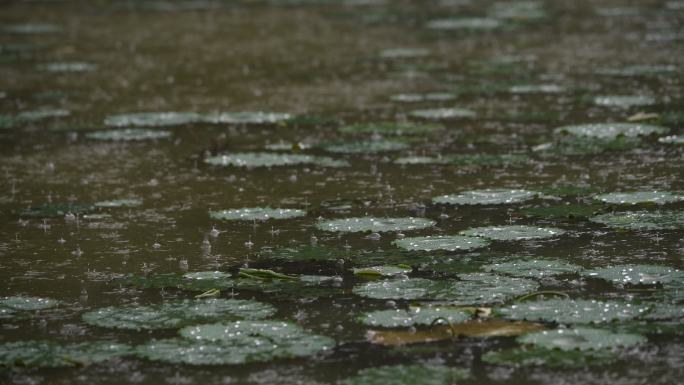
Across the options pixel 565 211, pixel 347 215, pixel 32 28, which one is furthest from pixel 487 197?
pixel 32 28

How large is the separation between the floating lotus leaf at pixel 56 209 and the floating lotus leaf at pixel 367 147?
1.12 metres

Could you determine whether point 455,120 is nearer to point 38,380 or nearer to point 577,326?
point 577,326

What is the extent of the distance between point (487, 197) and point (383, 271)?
0.85m

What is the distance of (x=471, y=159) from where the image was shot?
14.6 feet

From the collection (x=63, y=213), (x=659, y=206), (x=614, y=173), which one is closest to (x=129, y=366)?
(x=63, y=213)

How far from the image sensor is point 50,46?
829 centimetres

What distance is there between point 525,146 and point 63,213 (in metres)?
1.75

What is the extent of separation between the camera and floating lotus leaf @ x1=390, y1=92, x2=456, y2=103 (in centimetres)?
579

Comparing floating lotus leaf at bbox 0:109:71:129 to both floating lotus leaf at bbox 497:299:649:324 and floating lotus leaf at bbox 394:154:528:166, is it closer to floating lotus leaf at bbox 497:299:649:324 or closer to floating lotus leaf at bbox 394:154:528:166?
floating lotus leaf at bbox 394:154:528:166

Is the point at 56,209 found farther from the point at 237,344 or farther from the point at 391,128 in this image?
the point at 391,128

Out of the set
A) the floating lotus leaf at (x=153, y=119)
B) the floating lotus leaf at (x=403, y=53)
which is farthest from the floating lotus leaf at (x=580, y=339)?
the floating lotus leaf at (x=403, y=53)

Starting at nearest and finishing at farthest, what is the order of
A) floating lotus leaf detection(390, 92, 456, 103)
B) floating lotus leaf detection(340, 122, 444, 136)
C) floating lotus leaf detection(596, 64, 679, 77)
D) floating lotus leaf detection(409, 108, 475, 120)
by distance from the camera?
floating lotus leaf detection(340, 122, 444, 136) < floating lotus leaf detection(409, 108, 475, 120) < floating lotus leaf detection(390, 92, 456, 103) < floating lotus leaf detection(596, 64, 679, 77)

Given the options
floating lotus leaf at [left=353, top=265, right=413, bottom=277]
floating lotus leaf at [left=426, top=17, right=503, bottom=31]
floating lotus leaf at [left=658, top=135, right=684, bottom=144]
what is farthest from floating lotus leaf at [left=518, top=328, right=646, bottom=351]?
floating lotus leaf at [left=426, top=17, right=503, bottom=31]

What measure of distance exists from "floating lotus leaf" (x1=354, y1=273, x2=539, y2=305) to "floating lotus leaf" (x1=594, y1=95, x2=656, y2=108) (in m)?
2.61
